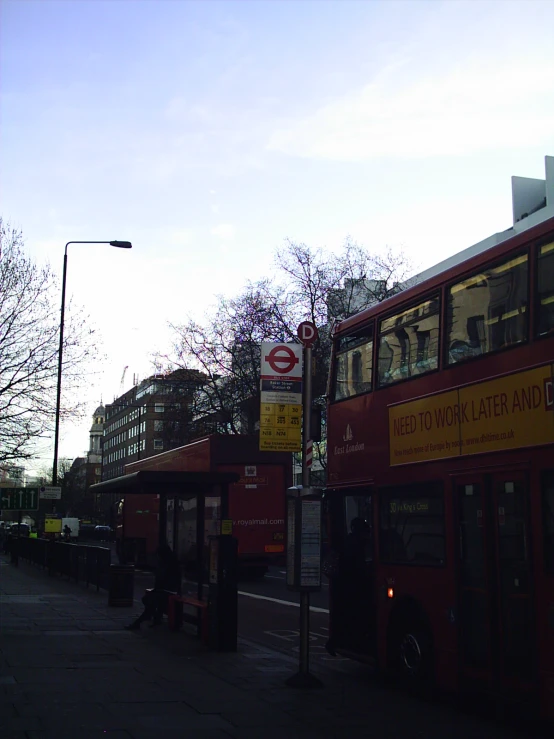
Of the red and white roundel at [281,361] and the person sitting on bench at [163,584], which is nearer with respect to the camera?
the red and white roundel at [281,361]

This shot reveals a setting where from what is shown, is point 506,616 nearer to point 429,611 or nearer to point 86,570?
point 429,611

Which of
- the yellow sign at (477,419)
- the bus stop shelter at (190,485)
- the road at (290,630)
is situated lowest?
the road at (290,630)

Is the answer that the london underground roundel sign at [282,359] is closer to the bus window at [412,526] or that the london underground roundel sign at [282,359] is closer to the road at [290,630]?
the bus window at [412,526]

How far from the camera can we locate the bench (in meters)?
13.2

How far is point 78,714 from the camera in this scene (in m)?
7.98

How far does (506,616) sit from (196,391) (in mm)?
38050

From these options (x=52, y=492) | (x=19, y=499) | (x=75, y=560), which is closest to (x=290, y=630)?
(x=75, y=560)

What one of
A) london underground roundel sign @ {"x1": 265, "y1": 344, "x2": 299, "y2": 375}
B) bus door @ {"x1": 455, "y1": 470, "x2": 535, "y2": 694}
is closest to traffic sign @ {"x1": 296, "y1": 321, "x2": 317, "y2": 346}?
london underground roundel sign @ {"x1": 265, "y1": 344, "x2": 299, "y2": 375}

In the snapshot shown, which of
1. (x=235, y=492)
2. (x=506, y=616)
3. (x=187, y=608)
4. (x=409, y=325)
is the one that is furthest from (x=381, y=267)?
(x=506, y=616)

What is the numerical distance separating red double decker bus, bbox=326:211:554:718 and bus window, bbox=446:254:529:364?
2cm

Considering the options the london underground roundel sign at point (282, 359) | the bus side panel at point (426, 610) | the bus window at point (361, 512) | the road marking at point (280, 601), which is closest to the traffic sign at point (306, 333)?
the london underground roundel sign at point (282, 359)

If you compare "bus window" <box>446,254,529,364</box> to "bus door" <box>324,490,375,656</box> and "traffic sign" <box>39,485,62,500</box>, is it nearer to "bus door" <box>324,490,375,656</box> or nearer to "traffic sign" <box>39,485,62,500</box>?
"bus door" <box>324,490,375,656</box>

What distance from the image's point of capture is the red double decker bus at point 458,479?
752cm

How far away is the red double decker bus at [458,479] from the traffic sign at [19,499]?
22.1 meters
